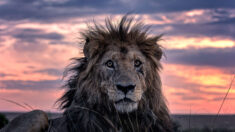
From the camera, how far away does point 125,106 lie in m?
5.98

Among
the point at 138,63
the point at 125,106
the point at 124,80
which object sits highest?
the point at 138,63

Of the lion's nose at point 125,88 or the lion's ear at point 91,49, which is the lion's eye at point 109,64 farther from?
the lion's nose at point 125,88

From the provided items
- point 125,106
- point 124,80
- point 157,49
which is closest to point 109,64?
point 124,80

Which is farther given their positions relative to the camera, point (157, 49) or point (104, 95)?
point (157, 49)

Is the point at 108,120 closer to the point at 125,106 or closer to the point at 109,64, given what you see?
the point at 125,106

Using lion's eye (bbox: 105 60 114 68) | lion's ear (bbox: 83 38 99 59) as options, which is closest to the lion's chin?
lion's eye (bbox: 105 60 114 68)

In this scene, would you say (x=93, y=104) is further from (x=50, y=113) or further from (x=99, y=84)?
(x=50, y=113)

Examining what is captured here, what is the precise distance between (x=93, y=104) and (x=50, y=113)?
1.84 m

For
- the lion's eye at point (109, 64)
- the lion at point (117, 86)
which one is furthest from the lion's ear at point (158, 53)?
the lion's eye at point (109, 64)

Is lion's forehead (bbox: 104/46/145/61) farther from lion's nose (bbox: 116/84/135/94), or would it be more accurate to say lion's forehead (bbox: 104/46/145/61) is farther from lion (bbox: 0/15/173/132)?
lion's nose (bbox: 116/84/135/94)

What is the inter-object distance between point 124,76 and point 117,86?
0.21 m

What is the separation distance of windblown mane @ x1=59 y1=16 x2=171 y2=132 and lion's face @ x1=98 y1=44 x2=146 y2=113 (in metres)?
0.13

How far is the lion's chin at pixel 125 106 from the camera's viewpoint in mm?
5980

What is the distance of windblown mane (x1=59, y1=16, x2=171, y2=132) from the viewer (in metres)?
6.32
